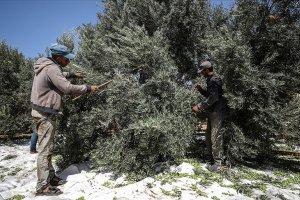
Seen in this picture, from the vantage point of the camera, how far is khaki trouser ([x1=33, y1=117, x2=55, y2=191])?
592cm

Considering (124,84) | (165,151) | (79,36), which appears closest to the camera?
(165,151)

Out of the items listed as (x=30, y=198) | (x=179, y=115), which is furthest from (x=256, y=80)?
(x=30, y=198)

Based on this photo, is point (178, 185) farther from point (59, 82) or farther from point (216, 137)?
point (59, 82)

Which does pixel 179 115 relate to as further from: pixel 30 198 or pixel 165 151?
pixel 30 198

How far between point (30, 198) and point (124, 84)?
3.18 metres

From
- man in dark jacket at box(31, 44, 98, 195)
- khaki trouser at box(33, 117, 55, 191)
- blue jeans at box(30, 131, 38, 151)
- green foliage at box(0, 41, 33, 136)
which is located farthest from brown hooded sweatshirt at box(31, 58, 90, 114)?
green foliage at box(0, 41, 33, 136)

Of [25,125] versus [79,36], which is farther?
[25,125]

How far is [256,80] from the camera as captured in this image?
701cm

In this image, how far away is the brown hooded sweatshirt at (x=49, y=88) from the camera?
603cm

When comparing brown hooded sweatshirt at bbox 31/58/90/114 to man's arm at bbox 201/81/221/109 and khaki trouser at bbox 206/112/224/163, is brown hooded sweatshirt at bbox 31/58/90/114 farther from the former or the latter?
khaki trouser at bbox 206/112/224/163

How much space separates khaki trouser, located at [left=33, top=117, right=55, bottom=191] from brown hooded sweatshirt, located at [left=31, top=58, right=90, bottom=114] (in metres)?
0.26

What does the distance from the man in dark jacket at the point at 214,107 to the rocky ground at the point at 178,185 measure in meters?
0.38

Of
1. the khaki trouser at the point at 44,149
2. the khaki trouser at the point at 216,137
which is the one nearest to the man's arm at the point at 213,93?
the khaki trouser at the point at 216,137

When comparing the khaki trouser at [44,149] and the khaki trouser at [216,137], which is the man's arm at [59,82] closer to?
the khaki trouser at [44,149]
